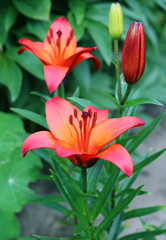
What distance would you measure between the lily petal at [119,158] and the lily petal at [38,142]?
0.34 feet

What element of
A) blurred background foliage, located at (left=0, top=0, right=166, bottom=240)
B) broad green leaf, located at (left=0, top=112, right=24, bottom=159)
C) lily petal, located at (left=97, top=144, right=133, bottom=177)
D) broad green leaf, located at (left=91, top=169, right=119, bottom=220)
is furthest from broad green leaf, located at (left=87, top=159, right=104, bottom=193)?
Answer: broad green leaf, located at (left=0, top=112, right=24, bottom=159)

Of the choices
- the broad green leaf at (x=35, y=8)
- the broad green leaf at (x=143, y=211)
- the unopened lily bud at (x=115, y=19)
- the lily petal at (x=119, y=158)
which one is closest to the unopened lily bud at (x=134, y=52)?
the unopened lily bud at (x=115, y=19)

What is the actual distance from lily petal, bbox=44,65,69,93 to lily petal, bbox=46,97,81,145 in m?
0.04

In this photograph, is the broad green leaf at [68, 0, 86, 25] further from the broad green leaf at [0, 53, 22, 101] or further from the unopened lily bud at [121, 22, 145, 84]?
the unopened lily bud at [121, 22, 145, 84]

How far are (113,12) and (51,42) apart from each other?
0.21 metres

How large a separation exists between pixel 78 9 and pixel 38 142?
3.58 feet

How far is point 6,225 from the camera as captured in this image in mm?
1446

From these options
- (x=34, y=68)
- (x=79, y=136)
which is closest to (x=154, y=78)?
(x=34, y=68)

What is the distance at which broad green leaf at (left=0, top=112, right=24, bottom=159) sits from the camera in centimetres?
143

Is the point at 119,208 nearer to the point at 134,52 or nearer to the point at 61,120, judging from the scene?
the point at 61,120

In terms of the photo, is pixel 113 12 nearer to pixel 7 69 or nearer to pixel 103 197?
pixel 103 197

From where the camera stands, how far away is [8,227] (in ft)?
4.73

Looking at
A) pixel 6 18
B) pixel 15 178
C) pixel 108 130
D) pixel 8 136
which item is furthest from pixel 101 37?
pixel 108 130

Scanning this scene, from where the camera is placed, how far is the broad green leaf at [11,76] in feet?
5.06
